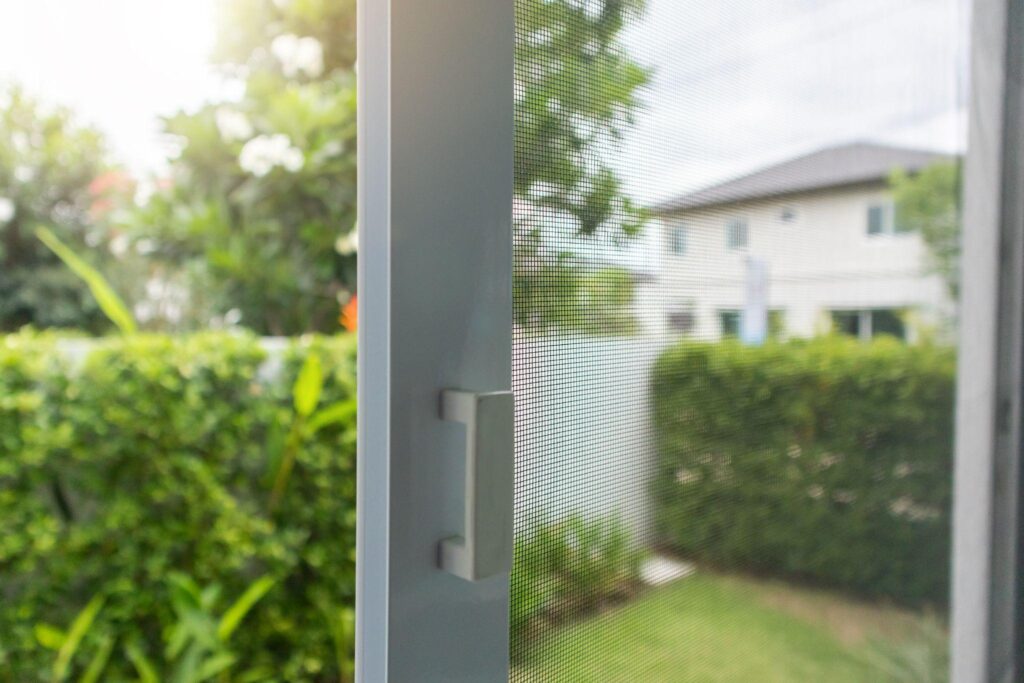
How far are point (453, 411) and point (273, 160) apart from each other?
2889mm

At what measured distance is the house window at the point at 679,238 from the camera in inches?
29.7

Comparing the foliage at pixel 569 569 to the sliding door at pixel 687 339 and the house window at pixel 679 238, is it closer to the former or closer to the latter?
the sliding door at pixel 687 339

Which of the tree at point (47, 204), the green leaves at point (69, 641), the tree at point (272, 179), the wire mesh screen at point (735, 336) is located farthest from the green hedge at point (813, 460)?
the tree at point (47, 204)

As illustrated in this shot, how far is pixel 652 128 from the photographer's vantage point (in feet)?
2.40

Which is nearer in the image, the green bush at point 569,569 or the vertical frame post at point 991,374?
the green bush at point 569,569

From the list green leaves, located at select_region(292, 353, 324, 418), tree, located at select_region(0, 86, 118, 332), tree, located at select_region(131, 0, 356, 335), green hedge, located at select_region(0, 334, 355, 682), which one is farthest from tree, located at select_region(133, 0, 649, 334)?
green leaves, located at select_region(292, 353, 324, 418)

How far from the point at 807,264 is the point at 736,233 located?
7.4 inches

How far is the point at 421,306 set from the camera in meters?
0.54

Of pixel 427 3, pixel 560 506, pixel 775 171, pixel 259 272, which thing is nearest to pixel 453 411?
pixel 560 506

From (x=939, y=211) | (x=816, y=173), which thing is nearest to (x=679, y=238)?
(x=816, y=173)

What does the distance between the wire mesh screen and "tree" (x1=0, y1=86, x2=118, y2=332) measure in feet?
10.7

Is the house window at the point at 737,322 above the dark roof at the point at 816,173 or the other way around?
the other way around

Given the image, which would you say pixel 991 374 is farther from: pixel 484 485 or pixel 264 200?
pixel 264 200

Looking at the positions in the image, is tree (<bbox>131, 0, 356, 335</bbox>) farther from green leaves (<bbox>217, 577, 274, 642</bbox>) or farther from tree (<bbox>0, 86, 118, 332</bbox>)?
green leaves (<bbox>217, 577, 274, 642</bbox>)
